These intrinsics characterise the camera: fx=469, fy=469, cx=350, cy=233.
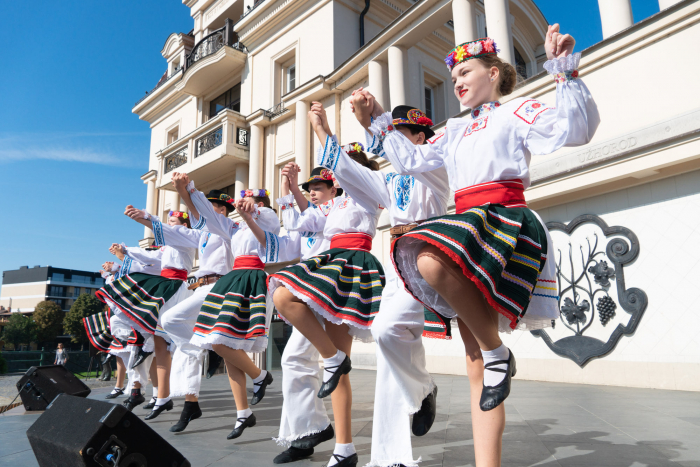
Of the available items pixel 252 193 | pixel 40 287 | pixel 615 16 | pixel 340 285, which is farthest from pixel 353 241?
pixel 40 287

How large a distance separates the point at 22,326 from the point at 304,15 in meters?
51.9

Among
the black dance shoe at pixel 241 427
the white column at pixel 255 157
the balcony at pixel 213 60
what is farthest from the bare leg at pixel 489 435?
the balcony at pixel 213 60

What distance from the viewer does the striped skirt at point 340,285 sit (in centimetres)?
266

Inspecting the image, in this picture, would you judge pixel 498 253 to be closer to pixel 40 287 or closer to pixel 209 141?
pixel 209 141

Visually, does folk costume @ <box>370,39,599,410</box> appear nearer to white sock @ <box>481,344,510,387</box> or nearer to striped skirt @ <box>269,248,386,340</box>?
white sock @ <box>481,344,510,387</box>

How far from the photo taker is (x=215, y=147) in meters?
14.6

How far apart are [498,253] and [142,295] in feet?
14.4

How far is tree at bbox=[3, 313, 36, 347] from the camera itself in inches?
1912

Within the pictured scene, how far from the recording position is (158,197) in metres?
19.0

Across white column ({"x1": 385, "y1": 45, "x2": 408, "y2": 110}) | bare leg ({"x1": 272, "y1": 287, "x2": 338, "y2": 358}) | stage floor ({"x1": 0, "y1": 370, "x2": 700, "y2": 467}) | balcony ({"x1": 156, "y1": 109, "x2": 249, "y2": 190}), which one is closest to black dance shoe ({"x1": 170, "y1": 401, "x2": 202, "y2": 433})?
stage floor ({"x1": 0, "y1": 370, "x2": 700, "y2": 467})

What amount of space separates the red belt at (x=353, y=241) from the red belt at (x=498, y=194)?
121 cm

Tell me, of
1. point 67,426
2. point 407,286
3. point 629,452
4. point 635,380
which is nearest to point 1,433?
point 67,426

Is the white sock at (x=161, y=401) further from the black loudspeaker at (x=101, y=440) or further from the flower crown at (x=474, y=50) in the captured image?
the flower crown at (x=474, y=50)

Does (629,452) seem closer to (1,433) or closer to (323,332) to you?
(323,332)
